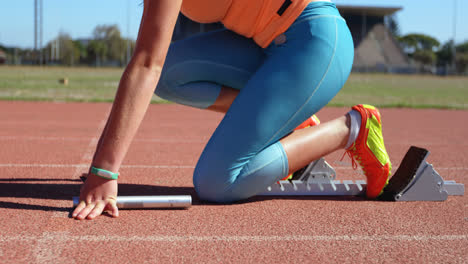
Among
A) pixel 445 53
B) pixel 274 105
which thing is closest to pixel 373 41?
pixel 445 53

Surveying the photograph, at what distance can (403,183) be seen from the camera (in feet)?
8.93

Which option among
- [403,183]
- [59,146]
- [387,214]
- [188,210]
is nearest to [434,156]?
[403,183]

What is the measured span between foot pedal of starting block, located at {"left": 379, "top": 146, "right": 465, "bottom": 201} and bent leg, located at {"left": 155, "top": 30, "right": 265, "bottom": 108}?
1.00 meters

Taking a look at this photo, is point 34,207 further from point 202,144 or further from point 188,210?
point 202,144

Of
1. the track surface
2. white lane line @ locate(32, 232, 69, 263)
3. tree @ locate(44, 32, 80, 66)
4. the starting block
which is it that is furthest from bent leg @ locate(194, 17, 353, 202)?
tree @ locate(44, 32, 80, 66)

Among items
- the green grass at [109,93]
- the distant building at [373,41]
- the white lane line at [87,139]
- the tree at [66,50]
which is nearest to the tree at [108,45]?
the tree at [66,50]

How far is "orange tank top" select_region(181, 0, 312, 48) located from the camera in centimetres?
246

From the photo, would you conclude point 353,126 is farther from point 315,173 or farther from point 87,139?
point 87,139

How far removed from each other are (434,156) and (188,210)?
2998mm

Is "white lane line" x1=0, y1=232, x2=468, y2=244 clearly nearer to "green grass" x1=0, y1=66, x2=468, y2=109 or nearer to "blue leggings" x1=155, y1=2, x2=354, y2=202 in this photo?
"blue leggings" x1=155, y1=2, x2=354, y2=202

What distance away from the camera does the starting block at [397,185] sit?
2703 mm

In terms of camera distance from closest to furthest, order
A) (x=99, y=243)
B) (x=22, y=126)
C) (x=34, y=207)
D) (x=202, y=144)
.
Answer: (x=99, y=243), (x=34, y=207), (x=202, y=144), (x=22, y=126)

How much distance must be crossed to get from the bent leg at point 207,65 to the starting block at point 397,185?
2.12 ft

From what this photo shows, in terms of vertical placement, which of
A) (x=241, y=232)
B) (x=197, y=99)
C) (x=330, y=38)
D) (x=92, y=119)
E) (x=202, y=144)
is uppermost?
(x=330, y=38)
